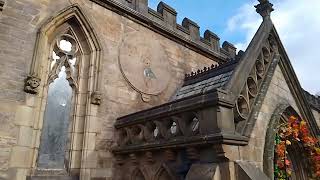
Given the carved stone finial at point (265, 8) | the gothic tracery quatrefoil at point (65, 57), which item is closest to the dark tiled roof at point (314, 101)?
the carved stone finial at point (265, 8)

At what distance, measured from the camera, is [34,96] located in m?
5.02

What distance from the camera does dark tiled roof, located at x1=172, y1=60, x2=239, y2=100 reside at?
21.7 feet

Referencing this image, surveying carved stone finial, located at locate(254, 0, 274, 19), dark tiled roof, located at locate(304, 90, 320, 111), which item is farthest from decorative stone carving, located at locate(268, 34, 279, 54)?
dark tiled roof, located at locate(304, 90, 320, 111)

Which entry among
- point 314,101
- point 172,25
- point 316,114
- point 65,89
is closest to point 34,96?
point 65,89

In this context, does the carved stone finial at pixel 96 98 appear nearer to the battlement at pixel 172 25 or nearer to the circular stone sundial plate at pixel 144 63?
the circular stone sundial plate at pixel 144 63

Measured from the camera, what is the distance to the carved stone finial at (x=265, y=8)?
620 cm

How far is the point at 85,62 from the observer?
243 inches

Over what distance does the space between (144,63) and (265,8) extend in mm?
3155

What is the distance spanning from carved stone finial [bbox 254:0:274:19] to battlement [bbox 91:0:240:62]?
271 cm

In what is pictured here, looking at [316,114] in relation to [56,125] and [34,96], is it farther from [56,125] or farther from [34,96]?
[34,96]

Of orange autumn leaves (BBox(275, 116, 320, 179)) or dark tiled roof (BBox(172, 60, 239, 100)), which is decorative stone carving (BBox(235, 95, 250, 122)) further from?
dark tiled roof (BBox(172, 60, 239, 100))

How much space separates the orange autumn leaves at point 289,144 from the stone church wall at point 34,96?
3017 mm

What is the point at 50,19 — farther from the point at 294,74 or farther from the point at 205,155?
the point at 294,74

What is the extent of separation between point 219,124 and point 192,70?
518 centimetres
